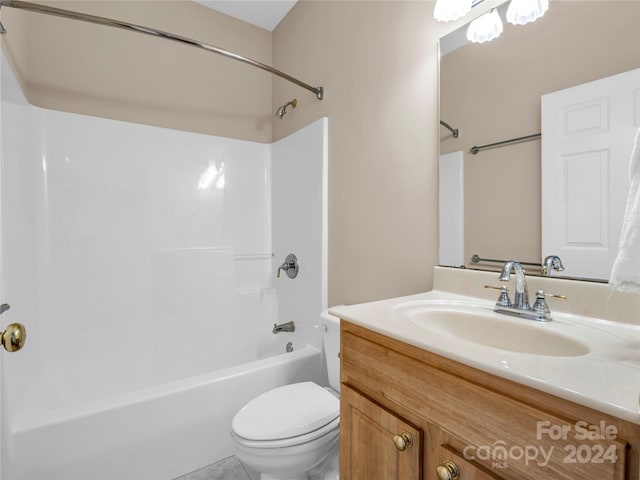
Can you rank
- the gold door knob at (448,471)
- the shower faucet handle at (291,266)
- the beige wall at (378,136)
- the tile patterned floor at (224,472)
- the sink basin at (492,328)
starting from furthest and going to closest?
the shower faucet handle at (291,266)
the tile patterned floor at (224,472)
the beige wall at (378,136)
the sink basin at (492,328)
the gold door knob at (448,471)

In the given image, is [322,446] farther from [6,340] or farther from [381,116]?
[381,116]

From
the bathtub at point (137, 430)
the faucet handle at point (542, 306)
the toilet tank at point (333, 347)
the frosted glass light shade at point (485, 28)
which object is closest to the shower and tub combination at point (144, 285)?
the bathtub at point (137, 430)

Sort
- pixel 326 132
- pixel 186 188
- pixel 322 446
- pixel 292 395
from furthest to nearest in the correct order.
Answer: pixel 186 188, pixel 326 132, pixel 292 395, pixel 322 446

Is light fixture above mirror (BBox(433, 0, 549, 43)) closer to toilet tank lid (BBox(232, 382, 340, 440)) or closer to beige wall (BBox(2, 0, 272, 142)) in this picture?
toilet tank lid (BBox(232, 382, 340, 440))

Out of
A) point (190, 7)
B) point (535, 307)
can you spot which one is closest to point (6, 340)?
point (535, 307)

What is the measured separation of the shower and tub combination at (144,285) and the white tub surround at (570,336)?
905 mm

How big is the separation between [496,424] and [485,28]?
123 centimetres

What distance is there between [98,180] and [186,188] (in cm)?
49

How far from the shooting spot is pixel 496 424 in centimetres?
55

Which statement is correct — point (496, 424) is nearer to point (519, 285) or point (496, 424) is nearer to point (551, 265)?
point (519, 285)

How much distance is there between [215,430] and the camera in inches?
56.2

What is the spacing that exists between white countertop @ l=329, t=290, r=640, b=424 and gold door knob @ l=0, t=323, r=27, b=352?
0.88 metres

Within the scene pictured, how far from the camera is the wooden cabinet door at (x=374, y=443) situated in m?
0.69

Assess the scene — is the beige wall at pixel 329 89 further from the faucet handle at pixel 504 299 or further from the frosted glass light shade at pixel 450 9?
the faucet handle at pixel 504 299
